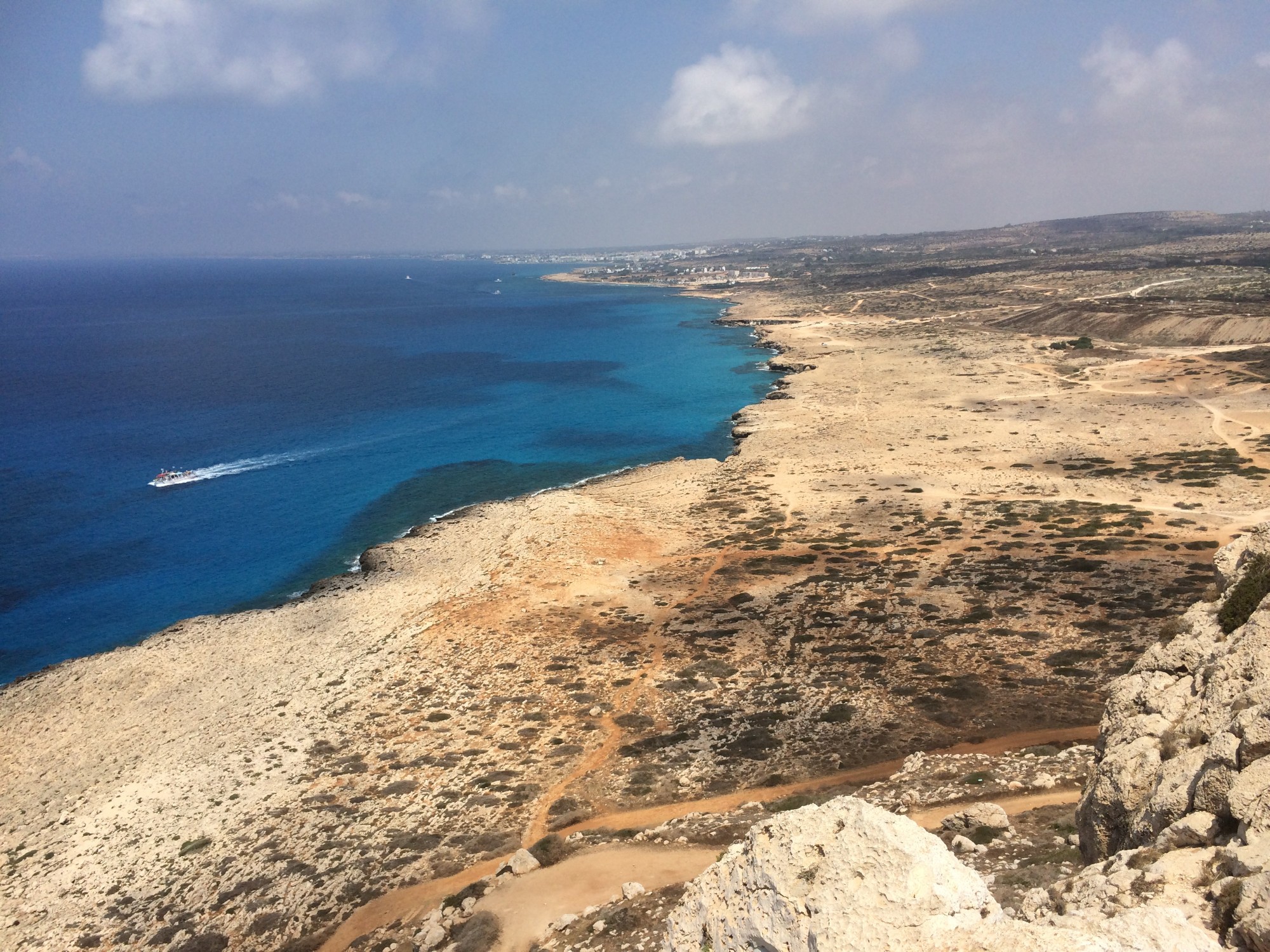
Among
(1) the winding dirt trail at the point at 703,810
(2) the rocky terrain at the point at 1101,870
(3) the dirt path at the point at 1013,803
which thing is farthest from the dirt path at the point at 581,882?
(2) the rocky terrain at the point at 1101,870

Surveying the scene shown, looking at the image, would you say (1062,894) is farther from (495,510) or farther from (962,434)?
(962,434)

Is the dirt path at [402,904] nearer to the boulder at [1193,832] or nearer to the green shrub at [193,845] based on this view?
the green shrub at [193,845]

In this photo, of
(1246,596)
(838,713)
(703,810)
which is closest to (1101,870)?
(1246,596)

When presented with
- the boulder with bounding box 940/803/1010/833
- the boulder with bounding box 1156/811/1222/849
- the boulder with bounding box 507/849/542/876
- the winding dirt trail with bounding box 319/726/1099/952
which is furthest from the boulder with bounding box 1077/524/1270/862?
the boulder with bounding box 507/849/542/876

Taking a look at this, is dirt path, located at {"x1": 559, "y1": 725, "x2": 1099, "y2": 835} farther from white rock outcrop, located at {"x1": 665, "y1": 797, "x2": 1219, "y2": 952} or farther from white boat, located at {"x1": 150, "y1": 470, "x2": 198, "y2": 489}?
white boat, located at {"x1": 150, "y1": 470, "x2": 198, "y2": 489}

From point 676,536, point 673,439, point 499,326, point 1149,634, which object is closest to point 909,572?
point 1149,634
